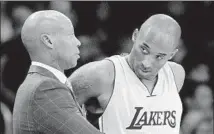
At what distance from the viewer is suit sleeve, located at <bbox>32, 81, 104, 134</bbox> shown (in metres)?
1.05

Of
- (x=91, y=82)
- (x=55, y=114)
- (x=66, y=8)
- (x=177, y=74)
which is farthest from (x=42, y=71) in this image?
(x=66, y=8)

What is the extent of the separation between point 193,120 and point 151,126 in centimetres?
107

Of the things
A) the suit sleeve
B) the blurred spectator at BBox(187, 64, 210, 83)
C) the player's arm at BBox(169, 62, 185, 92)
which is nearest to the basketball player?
the player's arm at BBox(169, 62, 185, 92)

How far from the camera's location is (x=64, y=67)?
1.19 meters

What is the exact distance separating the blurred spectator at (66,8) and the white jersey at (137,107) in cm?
75

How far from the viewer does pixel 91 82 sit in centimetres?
177

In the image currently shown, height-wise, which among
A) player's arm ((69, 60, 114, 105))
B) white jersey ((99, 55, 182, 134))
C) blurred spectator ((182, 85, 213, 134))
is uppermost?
player's arm ((69, 60, 114, 105))

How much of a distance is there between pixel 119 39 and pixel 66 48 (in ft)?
4.81

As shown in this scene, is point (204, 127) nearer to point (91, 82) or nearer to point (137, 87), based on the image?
point (137, 87)

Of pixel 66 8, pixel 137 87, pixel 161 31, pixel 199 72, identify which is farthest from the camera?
pixel 199 72

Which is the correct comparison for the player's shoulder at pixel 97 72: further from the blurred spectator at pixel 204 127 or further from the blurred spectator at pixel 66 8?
the blurred spectator at pixel 204 127

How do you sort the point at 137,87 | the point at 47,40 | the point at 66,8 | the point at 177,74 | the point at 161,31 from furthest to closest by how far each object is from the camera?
1. the point at 66,8
2. the point at 177,74
3. the point at 137,87
4. the point at 161,31
5. the point at 47,40

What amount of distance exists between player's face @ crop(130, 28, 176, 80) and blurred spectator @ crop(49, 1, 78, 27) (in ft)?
2.86

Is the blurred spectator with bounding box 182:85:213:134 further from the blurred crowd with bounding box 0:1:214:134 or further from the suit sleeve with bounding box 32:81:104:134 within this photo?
the suit sleeve with bounding box 32:81:104:134
